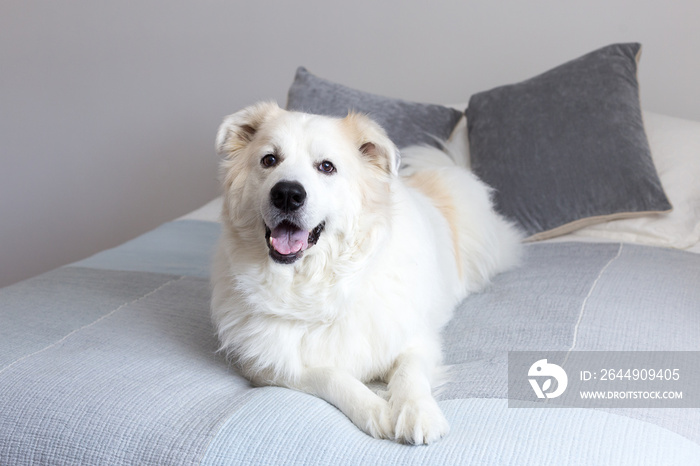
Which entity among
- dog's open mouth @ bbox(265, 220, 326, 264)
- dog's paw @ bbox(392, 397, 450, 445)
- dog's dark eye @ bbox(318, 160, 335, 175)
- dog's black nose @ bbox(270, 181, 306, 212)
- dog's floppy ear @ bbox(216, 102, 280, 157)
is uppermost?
dog's floppy ear @ bbox(216, 102, 280, 157)

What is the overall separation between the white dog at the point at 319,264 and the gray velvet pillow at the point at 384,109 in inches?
48.8

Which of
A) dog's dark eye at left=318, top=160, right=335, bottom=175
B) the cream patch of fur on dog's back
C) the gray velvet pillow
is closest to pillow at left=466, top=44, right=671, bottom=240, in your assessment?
the gray velvet pillow

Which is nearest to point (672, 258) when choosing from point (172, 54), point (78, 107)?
point (172, 54)

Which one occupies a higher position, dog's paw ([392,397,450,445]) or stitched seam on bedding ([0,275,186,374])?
dog's paw ([392,397,450,445])

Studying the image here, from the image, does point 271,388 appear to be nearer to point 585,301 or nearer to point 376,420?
point 376,420

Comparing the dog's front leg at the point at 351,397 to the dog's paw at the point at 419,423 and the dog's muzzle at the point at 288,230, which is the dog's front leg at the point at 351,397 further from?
the dog's muzzle at the point at 288,230

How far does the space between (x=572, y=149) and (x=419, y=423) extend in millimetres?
1845

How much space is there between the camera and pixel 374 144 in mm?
1704

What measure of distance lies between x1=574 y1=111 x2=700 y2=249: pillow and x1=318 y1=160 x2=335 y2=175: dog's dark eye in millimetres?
1533

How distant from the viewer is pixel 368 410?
1.30 metres

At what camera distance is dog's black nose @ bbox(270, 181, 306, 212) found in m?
1.46

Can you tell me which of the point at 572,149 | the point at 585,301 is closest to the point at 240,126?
the point at 585,301

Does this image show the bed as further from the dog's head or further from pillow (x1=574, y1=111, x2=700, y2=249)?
the dog's head

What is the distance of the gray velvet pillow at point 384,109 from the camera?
9.65 ft
